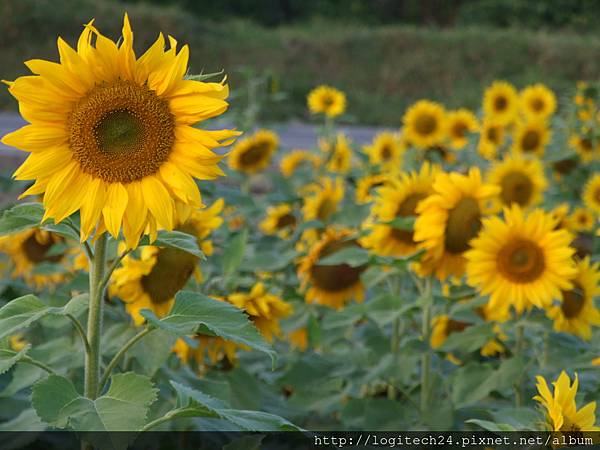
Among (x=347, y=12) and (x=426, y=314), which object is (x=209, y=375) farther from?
(x=347, y=12)

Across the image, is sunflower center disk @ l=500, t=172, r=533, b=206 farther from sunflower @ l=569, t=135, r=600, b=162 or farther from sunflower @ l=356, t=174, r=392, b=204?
sunflower @ l=569, t=135, r=600, b=162

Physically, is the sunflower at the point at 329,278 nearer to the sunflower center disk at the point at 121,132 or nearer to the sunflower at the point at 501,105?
the sunflower center disk at the point at 121,132

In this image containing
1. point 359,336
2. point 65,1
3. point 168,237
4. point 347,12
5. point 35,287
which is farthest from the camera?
point 347,12

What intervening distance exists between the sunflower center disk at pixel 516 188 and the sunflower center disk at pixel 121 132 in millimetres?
1921

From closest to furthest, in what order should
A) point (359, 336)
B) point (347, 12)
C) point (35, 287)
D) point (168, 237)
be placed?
point (168, 237), point (359, 336), point (35, 287), point (347, 12)

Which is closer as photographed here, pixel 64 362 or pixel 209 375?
pixel 64 362

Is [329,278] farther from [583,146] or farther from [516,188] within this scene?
[583,146]

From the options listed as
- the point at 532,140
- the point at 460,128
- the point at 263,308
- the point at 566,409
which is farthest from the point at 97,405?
the point at 460,128

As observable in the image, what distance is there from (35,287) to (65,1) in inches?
424

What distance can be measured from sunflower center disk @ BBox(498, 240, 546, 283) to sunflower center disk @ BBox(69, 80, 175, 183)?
0.86 meters

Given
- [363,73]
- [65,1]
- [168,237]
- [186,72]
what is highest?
[186,72]

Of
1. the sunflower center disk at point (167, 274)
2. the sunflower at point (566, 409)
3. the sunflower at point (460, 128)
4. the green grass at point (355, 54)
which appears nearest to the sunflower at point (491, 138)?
the sunflower at point (460, 128)

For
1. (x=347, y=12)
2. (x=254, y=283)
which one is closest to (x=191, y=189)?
(x=254, y=283)

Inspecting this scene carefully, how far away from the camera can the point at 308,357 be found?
2.06 m
